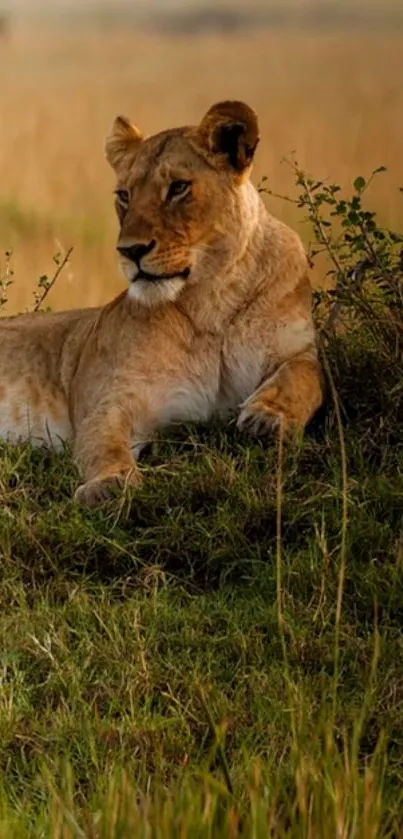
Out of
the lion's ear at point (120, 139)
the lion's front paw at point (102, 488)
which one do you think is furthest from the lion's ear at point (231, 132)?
the lion's front paw at point (102, 488)

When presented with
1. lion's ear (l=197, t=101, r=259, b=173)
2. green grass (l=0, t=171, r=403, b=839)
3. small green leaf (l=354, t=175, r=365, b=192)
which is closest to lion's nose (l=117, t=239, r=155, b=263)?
lion's ear (l=197, t=101, r=259, b=173)

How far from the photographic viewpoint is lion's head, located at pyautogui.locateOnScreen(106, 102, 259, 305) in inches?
157

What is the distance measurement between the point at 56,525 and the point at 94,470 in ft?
0.88

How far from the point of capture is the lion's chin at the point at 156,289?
405 centimetres

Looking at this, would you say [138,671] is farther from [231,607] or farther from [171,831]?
[171,831]

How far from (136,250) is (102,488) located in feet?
1.90

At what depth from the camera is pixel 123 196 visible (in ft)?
13.9

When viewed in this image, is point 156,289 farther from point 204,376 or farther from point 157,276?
point 204,376

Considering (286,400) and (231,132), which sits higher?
(231,132)

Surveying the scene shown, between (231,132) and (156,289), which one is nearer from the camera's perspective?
(156,289)

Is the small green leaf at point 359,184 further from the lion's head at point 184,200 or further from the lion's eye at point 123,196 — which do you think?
the lion's eye at point 123,196

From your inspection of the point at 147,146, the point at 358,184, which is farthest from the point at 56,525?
the point at 358,184

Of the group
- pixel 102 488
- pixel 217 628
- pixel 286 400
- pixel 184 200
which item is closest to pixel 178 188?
pixel 184 200

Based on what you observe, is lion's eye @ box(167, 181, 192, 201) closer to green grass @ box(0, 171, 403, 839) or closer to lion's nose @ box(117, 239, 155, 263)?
lion's nose @ box(117, 239, 155, 263)
